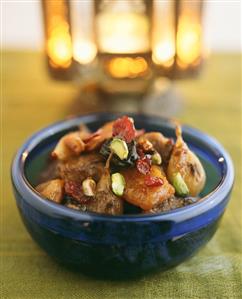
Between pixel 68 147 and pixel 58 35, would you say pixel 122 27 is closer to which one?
pixel 58 35

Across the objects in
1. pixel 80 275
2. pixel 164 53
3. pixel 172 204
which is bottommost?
pixel 80 275

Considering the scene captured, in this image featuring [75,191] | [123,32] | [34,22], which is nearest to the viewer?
[75,191]

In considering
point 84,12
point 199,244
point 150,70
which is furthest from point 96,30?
point 199,244

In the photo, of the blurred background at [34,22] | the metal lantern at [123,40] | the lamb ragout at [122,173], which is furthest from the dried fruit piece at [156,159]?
the blurred background at [34,22]

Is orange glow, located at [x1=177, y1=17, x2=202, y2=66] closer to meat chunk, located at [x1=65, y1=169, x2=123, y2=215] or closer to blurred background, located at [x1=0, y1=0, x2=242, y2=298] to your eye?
blurred background, located at [x1=0, y1=0, x2=242, y2=298]

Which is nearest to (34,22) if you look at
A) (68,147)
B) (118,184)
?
(68,147)

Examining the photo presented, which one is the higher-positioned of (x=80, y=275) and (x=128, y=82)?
(x=128, y=82)

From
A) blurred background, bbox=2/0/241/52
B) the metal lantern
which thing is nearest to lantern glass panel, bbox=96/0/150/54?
the metal lantern

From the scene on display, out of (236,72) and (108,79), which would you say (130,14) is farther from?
(236,72)

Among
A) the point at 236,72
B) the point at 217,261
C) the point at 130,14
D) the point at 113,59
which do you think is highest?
the point at 130,14
